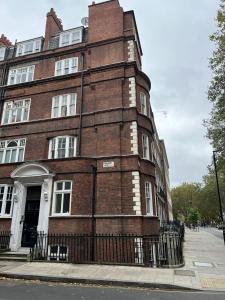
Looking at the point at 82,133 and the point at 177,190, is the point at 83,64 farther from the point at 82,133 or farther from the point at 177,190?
the point at 177,190

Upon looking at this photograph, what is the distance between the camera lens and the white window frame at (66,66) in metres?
19.7

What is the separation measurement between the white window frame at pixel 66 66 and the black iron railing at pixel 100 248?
12045 millimetres

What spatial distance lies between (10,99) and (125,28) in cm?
1032

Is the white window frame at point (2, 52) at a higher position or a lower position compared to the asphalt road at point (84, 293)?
higher

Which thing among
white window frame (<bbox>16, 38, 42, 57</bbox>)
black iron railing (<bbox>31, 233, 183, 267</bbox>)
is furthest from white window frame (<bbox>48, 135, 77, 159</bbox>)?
white window frame (<bbox>16, 38, 42, 57</bbox>)

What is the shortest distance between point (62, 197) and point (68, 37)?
1358 cm

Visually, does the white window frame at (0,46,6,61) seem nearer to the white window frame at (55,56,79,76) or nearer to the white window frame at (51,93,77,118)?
the white window frame at (55,56,79,76)

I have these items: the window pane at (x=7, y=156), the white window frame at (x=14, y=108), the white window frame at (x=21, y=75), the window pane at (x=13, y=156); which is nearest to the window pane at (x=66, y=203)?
the window pane at (x=13, y=156)

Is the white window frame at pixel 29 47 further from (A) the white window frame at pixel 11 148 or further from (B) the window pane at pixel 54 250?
(B) the window pane at pixel 54 250

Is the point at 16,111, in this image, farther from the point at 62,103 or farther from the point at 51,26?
the point at 51,26

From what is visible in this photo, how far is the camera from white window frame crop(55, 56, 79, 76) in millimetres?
19703

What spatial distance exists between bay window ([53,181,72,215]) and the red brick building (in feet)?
0.19

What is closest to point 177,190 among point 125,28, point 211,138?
point 211,138

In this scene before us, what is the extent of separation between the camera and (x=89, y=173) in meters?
15.3
